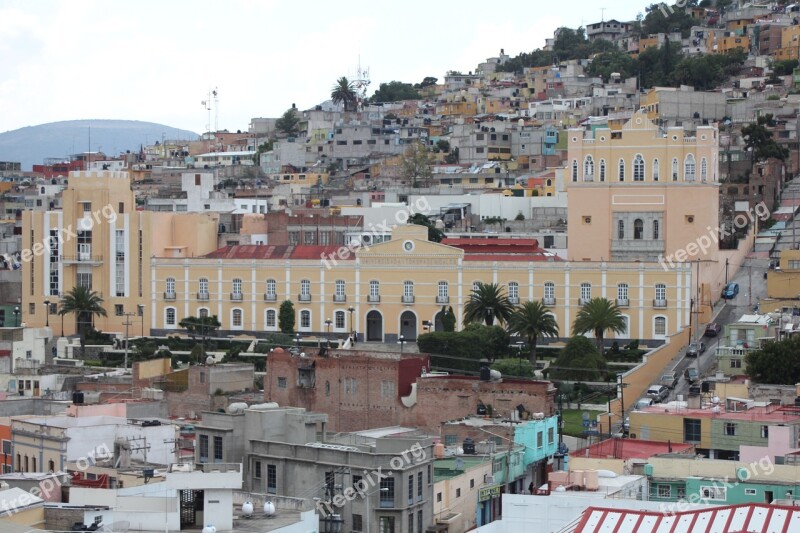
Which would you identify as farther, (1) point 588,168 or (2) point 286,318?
(1) point 588,168

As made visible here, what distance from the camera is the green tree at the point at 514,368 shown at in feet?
249

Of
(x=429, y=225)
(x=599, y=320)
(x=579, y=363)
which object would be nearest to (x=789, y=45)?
(x=429, y=225)

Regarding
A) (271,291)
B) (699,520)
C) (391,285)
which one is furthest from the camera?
(271,291)

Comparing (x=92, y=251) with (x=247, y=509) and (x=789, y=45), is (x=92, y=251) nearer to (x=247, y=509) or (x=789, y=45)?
(x=247, y=509)

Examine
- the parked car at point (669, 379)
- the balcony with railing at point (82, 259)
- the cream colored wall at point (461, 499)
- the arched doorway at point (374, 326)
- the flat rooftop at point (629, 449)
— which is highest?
the balcony with railing at point (82, 259)

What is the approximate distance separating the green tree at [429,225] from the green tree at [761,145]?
21.9 meters

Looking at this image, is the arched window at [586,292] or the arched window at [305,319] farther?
the arched window at [305,319]

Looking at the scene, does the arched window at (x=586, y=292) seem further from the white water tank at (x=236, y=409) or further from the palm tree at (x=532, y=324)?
the white water tank at (x=236, y=409)

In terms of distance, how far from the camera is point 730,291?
90500 millimetres

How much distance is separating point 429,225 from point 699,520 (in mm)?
75007

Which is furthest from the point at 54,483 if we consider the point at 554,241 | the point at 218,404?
the point at 554,241

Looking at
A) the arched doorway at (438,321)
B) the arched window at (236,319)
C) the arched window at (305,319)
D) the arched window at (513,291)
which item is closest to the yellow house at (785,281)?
the arched window at (513,291)

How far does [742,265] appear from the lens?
314 feet

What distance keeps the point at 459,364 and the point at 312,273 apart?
18.0m
